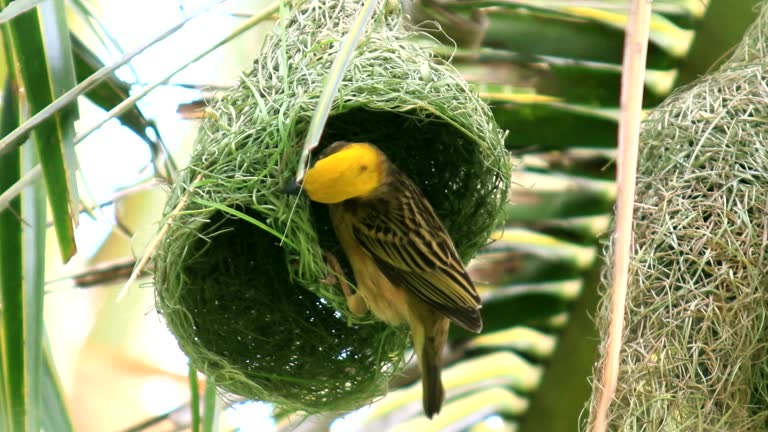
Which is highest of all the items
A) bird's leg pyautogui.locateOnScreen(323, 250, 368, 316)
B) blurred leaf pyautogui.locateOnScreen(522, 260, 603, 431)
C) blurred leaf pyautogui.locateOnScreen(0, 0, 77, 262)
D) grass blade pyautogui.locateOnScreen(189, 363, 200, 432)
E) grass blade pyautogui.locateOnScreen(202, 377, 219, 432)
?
blurred leaf pyautogui.locateOnScreen(0, 0, 77, 262)

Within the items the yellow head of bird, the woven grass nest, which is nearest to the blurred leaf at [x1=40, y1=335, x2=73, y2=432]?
the woven grass nest

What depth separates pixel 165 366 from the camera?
3850 millimetres

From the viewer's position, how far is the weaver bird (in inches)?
97.0

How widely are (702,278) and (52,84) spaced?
5.19 ft

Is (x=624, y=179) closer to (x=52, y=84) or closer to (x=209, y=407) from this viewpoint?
(x=52, y=84)

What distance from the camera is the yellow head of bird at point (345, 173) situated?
237cm

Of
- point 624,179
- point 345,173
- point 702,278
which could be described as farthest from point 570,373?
point 624,179

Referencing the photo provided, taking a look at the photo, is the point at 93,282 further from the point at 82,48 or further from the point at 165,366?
the point at 165,366

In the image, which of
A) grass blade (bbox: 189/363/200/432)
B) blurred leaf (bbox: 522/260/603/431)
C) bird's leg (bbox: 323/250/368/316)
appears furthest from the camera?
blurred leaf (bbox: 522/260/603/431)

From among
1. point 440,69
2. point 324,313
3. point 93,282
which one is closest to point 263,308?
point 324,313

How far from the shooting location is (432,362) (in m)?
2.71

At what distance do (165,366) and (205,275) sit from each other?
4.79ft

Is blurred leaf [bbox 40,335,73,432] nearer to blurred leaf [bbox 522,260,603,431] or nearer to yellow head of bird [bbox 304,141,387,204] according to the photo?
yellow head of bird [bbox 304,141,387,204]

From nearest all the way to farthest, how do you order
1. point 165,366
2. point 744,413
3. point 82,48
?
point 82,48, point 744,413, point 165,366
